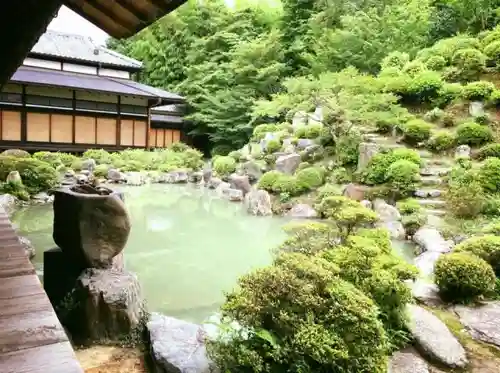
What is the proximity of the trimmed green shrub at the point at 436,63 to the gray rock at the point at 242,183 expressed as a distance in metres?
7.19

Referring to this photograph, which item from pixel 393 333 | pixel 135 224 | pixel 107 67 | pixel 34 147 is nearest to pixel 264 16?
pixel 107 67

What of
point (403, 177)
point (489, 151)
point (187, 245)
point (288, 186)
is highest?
point (489, 151)

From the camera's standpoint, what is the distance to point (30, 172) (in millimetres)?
10898

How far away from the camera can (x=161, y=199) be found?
12047mm

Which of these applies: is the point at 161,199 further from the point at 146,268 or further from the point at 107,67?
the point at 107,67

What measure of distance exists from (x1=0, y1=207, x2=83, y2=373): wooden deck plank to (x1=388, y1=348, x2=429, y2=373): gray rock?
2214 millimetres

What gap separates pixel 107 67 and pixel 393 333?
20.5m

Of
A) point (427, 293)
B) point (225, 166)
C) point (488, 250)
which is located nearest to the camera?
point (427, 293)

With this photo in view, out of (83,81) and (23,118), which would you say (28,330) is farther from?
(83,81)

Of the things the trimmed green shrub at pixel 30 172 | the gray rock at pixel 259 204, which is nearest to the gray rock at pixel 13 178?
the trimmed green shrub at pixel 30 172

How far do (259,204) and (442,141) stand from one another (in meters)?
4.87

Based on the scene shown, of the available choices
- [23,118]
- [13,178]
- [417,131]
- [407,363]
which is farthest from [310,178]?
[23,118]

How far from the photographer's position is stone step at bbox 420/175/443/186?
9.20 m

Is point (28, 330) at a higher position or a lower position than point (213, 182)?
higher
